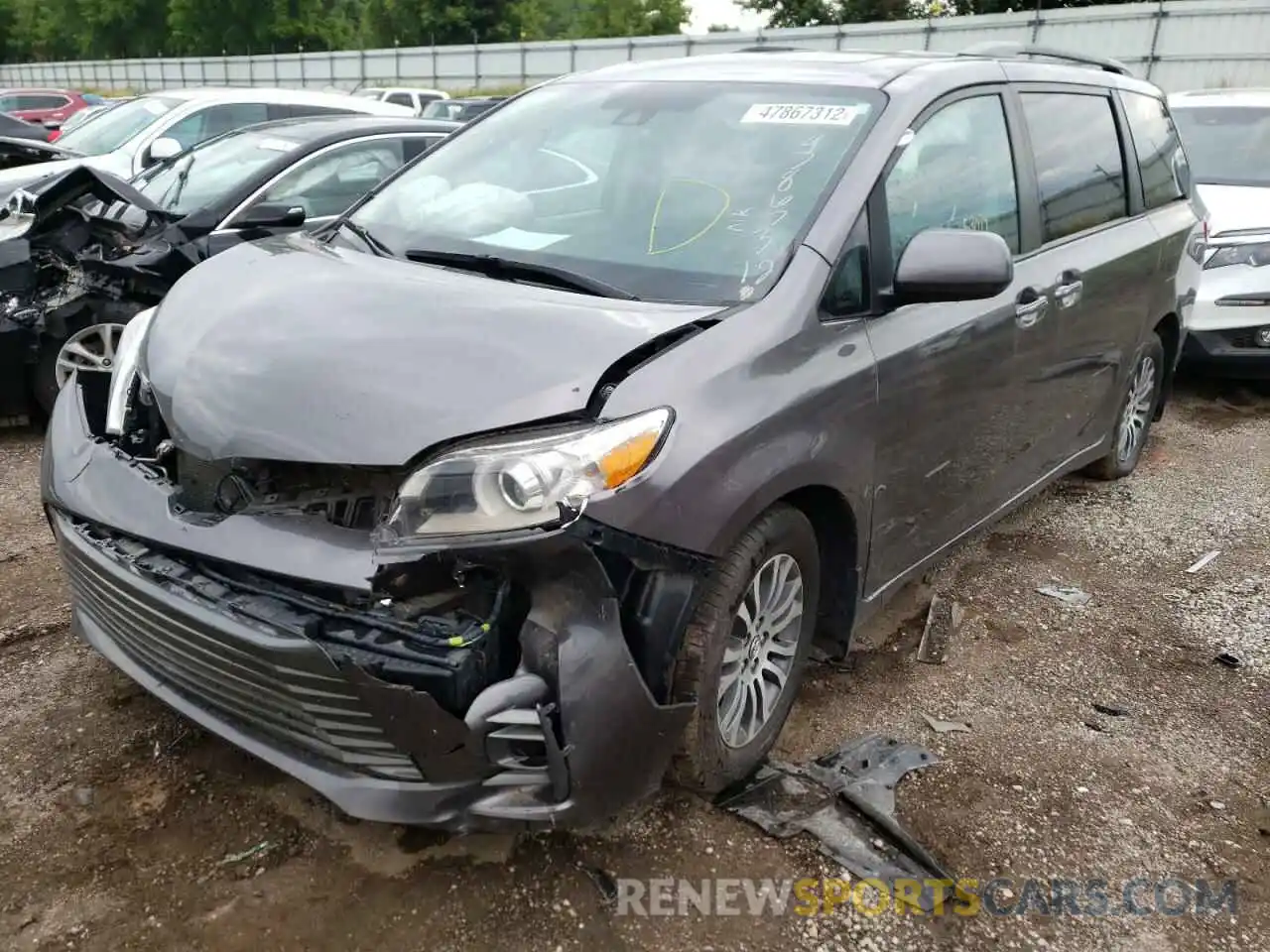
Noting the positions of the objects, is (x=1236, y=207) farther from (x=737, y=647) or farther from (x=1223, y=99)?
(x=737, y=647)

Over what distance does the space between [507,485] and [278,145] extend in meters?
4.79

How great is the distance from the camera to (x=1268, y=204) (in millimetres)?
6867

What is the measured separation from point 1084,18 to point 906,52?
2478 centimetres

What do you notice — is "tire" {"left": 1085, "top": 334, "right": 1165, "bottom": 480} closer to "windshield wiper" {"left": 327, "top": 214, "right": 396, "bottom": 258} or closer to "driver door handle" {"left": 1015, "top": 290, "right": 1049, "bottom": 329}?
"driver door handle" {"left": 1015, "top": 290, "right": 1049, "bottom": 329}

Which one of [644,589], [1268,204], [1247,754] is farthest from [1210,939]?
[1268,204]

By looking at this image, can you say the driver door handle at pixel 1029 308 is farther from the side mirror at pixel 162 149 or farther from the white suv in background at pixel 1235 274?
the side mirror at pixel 162 149

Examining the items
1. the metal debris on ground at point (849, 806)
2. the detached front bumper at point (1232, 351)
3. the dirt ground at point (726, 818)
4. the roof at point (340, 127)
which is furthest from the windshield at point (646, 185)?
the detached front bumper at point (1232, 351)

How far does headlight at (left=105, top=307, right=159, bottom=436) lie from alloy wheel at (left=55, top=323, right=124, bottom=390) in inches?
91.6

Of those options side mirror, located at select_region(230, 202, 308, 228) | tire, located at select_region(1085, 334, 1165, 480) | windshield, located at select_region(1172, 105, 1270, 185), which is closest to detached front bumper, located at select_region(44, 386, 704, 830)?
side mirror, located at select_region(230, 202, 308, 228)

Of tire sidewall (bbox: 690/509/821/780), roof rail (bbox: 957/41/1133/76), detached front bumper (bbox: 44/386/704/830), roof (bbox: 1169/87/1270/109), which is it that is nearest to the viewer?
detached front bumper (bbox: 44/386/704/830)

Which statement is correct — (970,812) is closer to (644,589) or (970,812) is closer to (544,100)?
(644,589)

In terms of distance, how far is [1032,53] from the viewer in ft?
13.5

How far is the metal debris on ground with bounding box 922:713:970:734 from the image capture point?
3082 millimetres

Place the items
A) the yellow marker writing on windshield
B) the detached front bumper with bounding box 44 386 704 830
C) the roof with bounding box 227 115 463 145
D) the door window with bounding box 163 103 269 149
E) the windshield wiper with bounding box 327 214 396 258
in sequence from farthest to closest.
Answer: the door window with bounding box 163 103 269 149 → the roof with bounding box 227 115 463 145 → the windshield wiper with bounding box 327 214 396 258 → the yellow marker writing on windshield → the detached front bumper with bounding box 44 386 704 830
